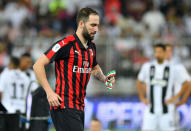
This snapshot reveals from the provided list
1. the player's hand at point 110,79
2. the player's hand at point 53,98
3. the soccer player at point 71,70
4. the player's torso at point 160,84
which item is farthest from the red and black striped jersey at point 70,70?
the player's torso at point 160,84

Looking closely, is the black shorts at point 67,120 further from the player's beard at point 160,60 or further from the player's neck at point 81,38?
the player's beard at point 160,60

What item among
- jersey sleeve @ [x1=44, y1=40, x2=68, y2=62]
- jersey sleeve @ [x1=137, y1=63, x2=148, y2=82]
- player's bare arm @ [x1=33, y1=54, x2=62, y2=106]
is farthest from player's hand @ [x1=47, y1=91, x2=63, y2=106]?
jersey sleeve @ [x1=137, y1=63, x2=148, y2=82]

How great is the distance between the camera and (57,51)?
5.58 meters

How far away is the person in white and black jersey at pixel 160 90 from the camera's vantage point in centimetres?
951

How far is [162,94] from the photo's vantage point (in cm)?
959

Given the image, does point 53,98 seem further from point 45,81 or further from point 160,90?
point 160,90

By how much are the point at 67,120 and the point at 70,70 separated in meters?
0.63

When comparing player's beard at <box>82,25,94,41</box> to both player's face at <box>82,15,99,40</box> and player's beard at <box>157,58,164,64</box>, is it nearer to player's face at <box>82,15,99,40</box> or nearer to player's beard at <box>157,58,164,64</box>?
player's face at <box>82,15,99,40</box>

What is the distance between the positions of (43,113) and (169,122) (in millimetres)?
2973

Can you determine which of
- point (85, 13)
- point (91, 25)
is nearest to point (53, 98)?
point (91, 25)

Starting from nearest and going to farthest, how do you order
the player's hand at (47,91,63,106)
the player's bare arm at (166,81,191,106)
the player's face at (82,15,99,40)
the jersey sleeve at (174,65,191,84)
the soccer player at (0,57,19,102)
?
the player's hand at (47,91,63,106), the player's face at (82,15,99,40), the soccer player at (0,57,19,102), the player's bare arm at (166,81,191,106), the jersey sleeve at (174,65,191,84)

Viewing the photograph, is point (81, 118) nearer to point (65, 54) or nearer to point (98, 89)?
point (65, 54)

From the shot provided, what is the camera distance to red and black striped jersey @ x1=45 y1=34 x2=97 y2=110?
561 cm

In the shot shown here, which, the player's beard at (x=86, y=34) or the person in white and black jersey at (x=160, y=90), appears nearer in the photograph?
the player's beard at (x=86, y=34)
